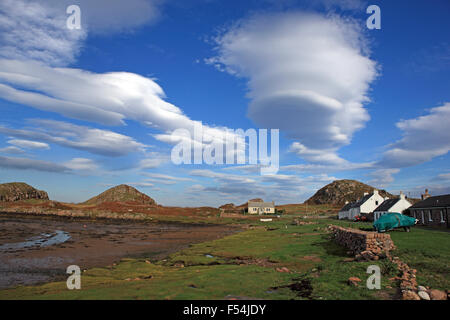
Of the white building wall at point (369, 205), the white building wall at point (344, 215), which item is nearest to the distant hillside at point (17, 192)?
the white building wall at point (344, 215)

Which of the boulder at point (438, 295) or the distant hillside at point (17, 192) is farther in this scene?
the distant hillside at point (17, 192)

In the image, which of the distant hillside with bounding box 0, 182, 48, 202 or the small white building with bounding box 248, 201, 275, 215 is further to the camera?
the distant hillside with bounding box 0, 182, 48, 202

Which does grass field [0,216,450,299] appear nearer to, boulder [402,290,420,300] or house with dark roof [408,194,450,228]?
boulder [402,290,420,300]

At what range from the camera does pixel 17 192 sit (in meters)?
160

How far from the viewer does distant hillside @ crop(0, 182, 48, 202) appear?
153075 mm

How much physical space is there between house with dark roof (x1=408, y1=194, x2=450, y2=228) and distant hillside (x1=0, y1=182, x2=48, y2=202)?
621ft

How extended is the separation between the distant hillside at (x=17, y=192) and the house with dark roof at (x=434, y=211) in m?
189

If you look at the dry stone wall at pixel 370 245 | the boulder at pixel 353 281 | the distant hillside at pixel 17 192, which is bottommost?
the boulder at pixel 353 281

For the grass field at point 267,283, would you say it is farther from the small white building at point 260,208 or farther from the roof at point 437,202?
the small white building at point 260,208

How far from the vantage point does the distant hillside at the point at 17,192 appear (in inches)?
6027

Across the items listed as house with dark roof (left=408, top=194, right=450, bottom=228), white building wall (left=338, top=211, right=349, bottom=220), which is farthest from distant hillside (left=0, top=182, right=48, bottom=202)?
house with dark roof (left=408, top=194, right=450, bottom=228)

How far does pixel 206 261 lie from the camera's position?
2377 centimetres

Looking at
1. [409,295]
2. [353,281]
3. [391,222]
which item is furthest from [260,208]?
[409,295]
